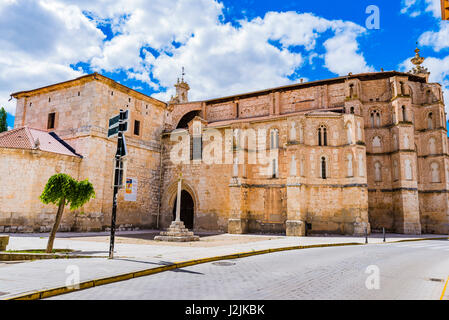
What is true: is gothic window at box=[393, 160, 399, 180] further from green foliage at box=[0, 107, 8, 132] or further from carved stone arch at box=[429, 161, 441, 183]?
green foliage at box=[0, 107, 8, 132]

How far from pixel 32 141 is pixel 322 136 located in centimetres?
2224

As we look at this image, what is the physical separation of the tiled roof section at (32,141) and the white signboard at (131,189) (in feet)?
16.7

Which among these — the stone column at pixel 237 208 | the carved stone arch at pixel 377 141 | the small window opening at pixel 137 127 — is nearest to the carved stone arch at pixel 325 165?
the stone column at pixel 237 208

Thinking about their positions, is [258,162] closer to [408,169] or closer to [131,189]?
[131,189]

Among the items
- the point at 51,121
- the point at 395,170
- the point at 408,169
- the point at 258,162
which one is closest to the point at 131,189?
the point at 51,121

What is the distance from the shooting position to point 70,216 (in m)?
22.6

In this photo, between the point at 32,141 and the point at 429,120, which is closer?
the point at 32,141

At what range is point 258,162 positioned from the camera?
26859 mm

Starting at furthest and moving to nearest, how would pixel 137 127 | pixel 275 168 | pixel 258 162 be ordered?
1. pixel 137 127
2. pixel 258 162
3. pixel 275 168

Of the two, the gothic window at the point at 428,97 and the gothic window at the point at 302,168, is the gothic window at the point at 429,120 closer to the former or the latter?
the gothic window at the point at 428,97

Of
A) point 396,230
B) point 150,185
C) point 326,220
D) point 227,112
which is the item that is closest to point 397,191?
point 396,230

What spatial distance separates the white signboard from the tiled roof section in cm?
509
